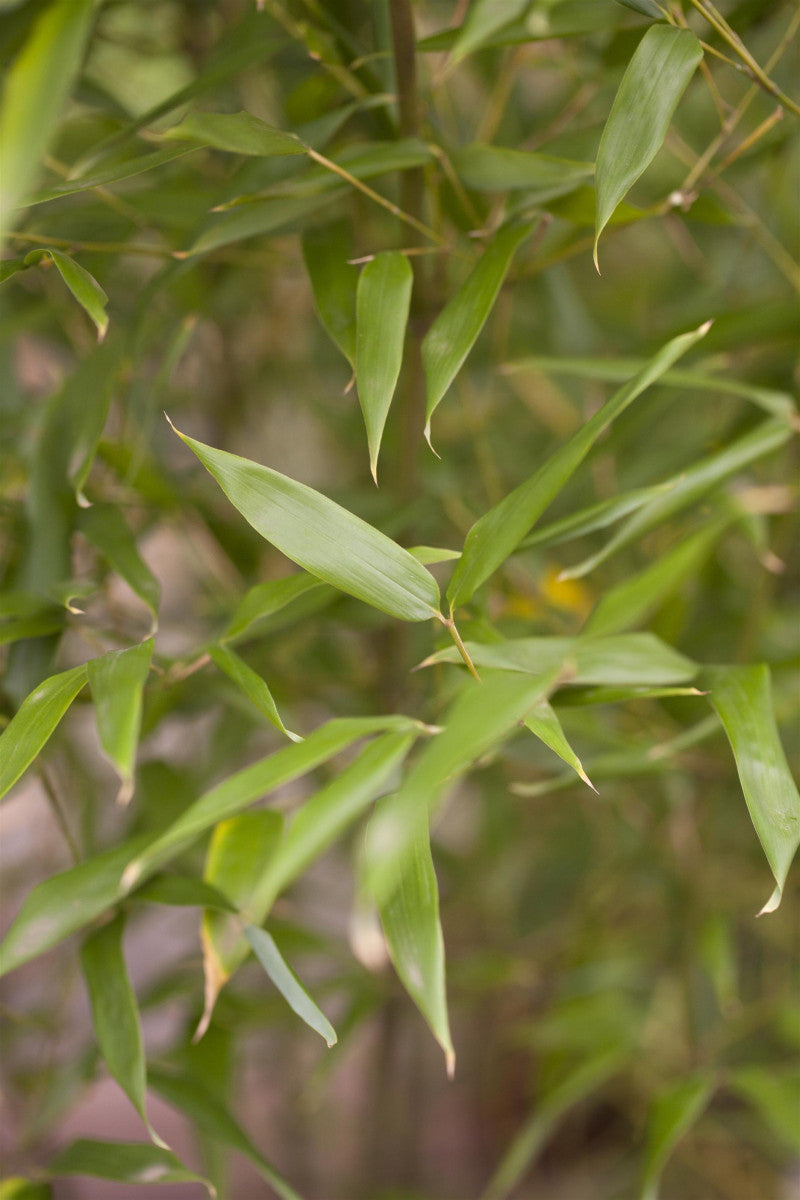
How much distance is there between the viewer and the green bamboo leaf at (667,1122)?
1.48 ft

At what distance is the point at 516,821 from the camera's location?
78cm

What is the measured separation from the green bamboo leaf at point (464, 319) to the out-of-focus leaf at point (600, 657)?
9 cm

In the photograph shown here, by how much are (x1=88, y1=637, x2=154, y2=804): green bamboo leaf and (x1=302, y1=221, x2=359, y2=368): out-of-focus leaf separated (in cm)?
14

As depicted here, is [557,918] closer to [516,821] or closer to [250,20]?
[516,821]

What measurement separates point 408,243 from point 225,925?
0.32m

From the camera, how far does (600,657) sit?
14.4 inches

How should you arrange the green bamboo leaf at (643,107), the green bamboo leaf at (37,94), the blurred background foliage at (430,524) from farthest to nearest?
the blurred background foliage at (430,524)
the green bamboo leaf at (643,107)
the green bamboo leaf at (37,94)

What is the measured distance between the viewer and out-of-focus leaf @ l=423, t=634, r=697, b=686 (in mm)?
329

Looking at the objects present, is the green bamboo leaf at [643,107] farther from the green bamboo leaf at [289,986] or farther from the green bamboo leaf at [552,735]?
the green bamboo leaf at [289,986]

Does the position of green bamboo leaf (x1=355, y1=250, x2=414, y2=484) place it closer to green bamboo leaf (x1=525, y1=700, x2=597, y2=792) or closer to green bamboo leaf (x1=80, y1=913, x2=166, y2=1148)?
green bamboo leaf (x1=525, y1=700, x2=597, y2=792)

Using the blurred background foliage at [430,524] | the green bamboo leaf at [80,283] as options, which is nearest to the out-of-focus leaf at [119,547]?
the blurred background foliage at [430,524]

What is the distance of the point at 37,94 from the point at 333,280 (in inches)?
7.9

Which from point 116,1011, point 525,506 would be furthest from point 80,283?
point 116,1011

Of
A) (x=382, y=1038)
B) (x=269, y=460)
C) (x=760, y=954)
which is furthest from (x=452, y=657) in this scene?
(x=760, y=954)
